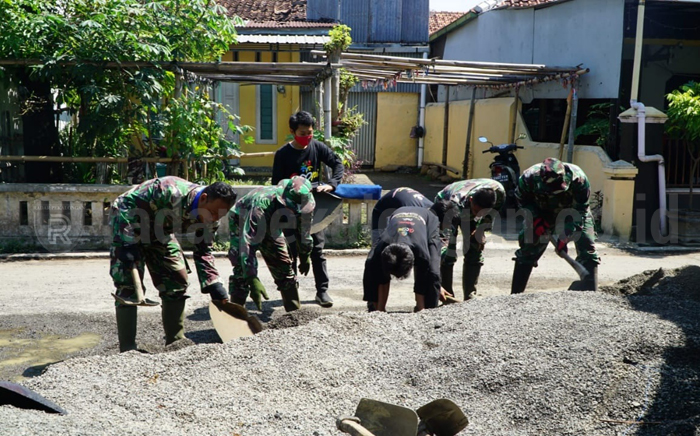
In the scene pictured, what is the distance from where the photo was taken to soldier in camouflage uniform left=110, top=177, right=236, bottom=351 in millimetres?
5363

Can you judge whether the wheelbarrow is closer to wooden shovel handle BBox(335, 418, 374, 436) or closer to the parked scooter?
wooden shovel handle BBox(335, 418, 374, 436)

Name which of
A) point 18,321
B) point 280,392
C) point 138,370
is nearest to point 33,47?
point 18,321

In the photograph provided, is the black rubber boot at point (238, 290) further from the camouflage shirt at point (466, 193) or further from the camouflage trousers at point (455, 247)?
the camouflage shirt at point (466, 193)

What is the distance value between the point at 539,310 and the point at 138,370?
2810 mm

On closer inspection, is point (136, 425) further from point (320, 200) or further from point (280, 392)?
point (320, 200)

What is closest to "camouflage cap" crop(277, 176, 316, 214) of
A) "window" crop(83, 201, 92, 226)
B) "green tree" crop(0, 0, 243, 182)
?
"green tree" crop(0, 0, 243, 182)

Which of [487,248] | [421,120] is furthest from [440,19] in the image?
[487,248]

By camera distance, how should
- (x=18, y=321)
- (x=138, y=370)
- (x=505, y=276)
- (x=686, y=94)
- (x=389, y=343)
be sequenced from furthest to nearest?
(x=686, y=94)
(x=505, y=276)
(x=18, y=321)
(x=389, y=343)
(x=138, y=370)

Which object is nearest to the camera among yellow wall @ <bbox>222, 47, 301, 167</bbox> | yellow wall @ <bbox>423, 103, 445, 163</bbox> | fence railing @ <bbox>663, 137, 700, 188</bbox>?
fence railing @ <bbox>663, 137, 700, 188</bbox>

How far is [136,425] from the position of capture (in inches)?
147

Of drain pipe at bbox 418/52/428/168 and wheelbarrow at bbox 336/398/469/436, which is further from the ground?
drain pipe at bbox 418/52/428/168

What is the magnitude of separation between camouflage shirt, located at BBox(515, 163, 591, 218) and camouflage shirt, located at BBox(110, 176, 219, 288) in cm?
299

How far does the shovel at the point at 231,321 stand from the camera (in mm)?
5566

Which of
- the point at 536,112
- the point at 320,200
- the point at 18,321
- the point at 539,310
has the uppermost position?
the point at 536,112
